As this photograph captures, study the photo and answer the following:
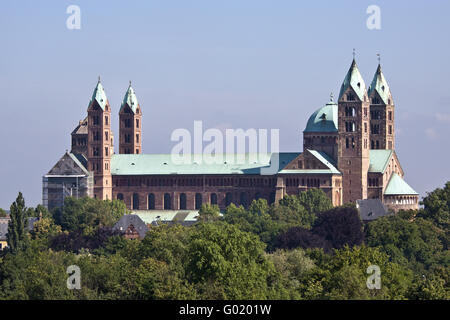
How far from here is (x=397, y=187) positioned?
614 ft

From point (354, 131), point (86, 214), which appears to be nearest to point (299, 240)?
point (86, 214)

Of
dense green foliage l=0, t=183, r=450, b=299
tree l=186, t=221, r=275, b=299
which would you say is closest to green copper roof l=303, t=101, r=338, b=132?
dense green foliage l=0, t=183, r=450, b=299

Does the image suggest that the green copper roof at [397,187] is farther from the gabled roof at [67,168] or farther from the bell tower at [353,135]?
the gabled roof at [67,168]

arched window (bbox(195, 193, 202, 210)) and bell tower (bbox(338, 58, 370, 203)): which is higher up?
bell tower (bbox(338, 58, 370, 203))

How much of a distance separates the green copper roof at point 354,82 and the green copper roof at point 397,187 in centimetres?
1080

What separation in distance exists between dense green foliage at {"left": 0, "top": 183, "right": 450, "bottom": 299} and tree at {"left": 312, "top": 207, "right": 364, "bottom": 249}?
0.14 metres

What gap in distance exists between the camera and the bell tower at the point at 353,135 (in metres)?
186

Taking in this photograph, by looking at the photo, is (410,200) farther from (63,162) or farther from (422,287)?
(422,287)

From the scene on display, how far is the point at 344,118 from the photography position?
18688 centimetres

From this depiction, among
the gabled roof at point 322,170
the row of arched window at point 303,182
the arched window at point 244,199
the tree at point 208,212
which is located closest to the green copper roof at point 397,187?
the gabled roof at point 322,170

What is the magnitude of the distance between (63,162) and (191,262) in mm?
106254

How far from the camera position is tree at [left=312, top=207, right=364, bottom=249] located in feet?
480

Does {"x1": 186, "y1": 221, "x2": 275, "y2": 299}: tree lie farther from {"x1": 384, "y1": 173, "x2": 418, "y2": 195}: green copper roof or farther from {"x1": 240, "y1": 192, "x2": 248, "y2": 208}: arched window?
{"x1": 240, "y1": 192, "x2": 248, "y2": 208}: arched window

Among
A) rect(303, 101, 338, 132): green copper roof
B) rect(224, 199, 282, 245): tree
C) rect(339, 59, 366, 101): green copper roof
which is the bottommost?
rect(224, 199, 282, 245): tree
